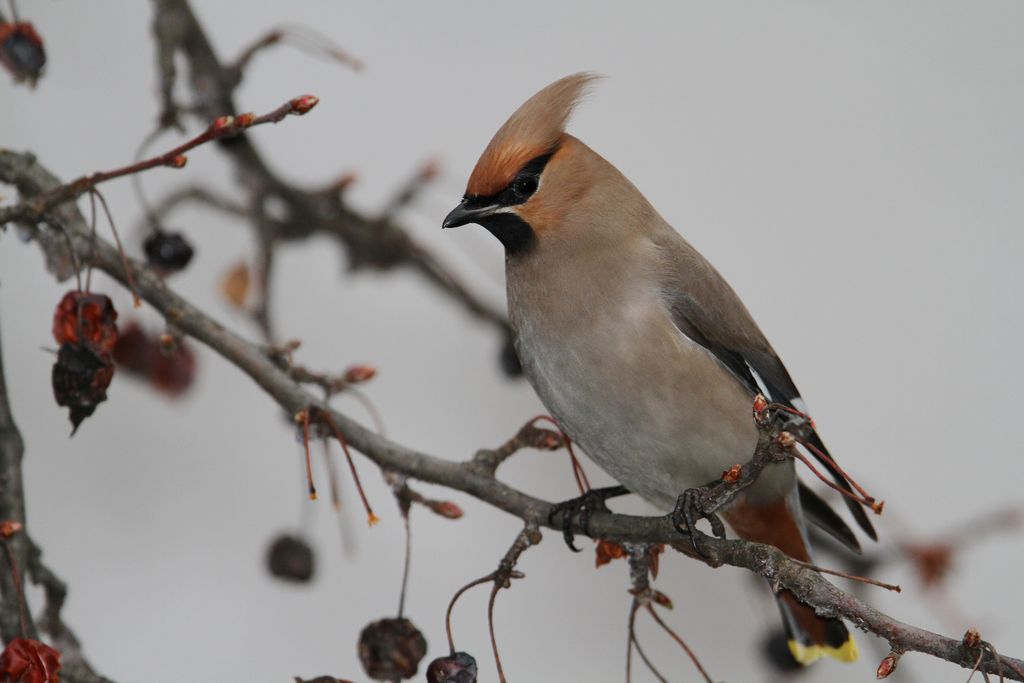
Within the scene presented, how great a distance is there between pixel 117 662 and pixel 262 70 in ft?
4.34

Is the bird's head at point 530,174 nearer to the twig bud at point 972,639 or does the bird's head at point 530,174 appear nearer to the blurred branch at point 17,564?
the blurred branch at point 17,564

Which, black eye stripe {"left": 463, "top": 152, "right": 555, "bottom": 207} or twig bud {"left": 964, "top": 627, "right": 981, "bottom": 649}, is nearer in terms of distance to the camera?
twig bud {"left": 964, "top": 627, "right": 981, "bottom": 649}

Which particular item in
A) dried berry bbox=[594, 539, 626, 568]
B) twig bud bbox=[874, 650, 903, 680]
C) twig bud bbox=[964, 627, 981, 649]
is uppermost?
dried berry bbox=[594, 539, 626, 568]

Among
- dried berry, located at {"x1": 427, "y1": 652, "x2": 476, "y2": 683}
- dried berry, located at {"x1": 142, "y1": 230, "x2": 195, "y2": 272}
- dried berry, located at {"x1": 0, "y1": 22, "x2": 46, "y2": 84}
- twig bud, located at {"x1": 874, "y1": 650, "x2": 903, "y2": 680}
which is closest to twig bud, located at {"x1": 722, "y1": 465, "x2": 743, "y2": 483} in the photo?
twig bud, located at {"x1": 874, "y1": 650, "x2": 903, "y2": 680}

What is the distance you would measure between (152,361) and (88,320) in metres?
0.66

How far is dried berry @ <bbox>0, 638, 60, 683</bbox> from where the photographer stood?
130cm

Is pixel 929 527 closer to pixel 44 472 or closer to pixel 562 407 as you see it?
pixel 562 407

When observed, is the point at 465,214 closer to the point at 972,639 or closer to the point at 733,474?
the point at 733,474

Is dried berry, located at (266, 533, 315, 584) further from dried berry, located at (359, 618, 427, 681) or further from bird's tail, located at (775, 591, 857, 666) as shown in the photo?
bird's tail, located at (775, 591, 857, 666)

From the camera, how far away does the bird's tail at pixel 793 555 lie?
5.98 ft

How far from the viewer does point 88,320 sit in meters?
1.47

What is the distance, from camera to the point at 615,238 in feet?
5.89

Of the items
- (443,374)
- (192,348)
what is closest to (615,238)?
(192,348)

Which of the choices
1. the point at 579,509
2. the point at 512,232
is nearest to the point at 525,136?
the point at 512,232
